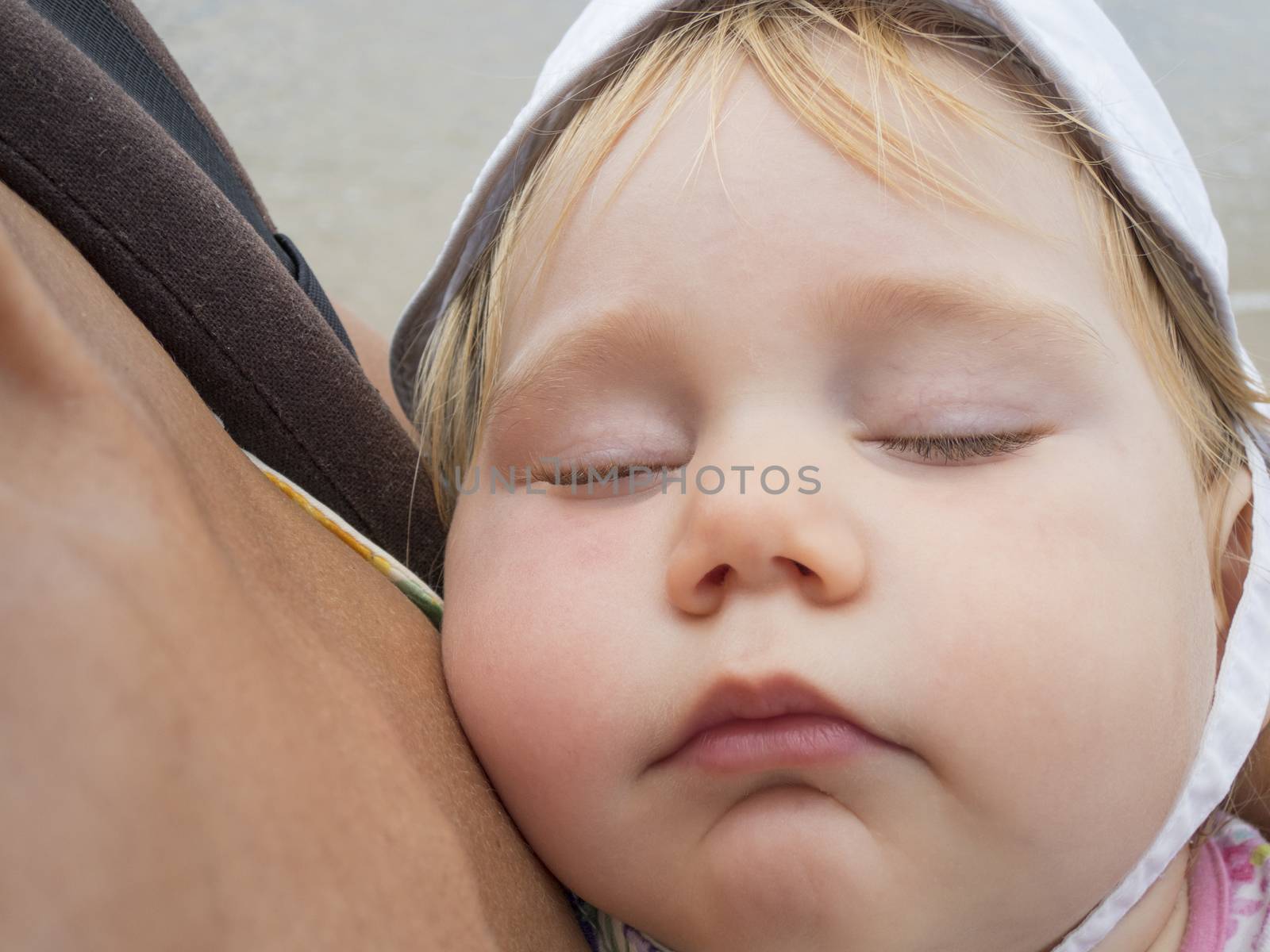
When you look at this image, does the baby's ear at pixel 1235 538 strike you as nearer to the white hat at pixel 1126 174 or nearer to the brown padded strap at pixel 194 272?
the white hat at pixel 1126 174

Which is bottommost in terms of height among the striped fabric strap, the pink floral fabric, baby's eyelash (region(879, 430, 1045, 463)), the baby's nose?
the pink floral fabric

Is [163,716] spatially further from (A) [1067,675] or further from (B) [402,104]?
(B) [402,104]

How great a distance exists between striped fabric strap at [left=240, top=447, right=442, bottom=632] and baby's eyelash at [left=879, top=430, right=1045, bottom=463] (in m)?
0.33

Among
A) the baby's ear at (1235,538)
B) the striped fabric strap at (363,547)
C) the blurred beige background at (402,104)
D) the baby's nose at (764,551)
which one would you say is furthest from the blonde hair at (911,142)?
the blurred beige background at (402,104)

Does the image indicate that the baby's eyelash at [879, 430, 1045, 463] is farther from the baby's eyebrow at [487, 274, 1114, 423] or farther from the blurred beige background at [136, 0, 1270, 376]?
the blurred beige background at [136, 0, 1270, 376]

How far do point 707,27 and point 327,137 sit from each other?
1.79 metres

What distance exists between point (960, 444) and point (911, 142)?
193 mm

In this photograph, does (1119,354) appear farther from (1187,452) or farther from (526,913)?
(526,913)

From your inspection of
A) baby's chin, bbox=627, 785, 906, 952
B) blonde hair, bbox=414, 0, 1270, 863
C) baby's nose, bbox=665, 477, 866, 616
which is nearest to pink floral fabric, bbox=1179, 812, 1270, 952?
blonde hair, bbox=414, 0, 1270, 863

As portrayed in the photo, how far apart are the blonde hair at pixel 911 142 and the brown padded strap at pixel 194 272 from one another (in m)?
0.10

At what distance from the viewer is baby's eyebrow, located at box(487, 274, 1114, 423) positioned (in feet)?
2.01

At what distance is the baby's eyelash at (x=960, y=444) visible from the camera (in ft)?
2.02

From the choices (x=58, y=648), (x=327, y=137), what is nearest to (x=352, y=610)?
(x=58, y=648)

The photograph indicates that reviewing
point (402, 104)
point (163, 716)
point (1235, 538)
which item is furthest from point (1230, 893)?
point (402, 104)
